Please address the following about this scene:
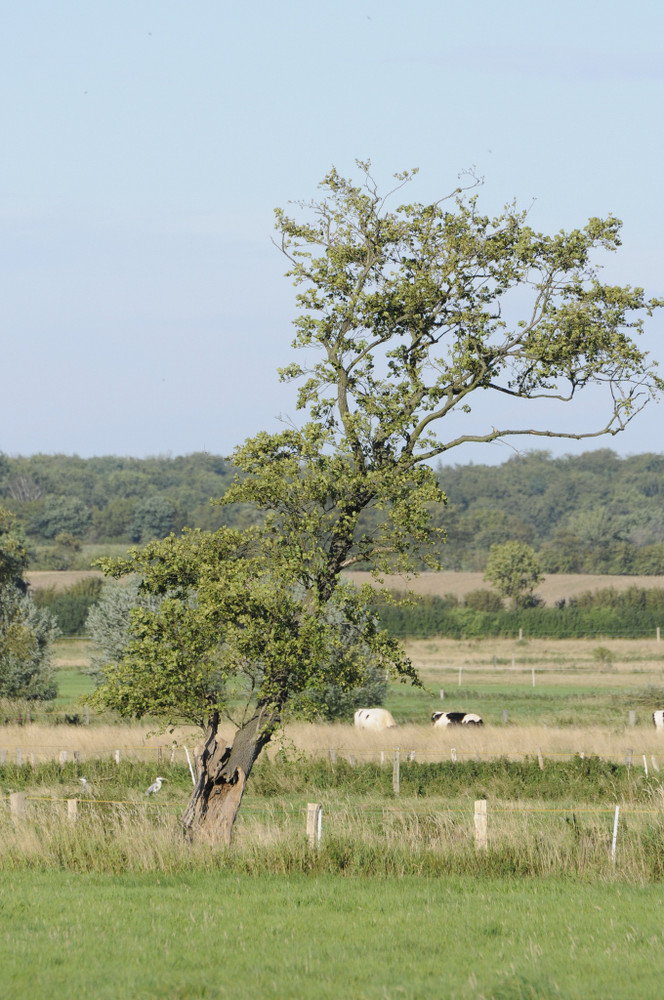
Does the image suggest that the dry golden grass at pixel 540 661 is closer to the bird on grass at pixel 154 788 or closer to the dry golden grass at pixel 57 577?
the bird on grass at pixel 154 788

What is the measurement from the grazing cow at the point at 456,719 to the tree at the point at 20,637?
14479mm

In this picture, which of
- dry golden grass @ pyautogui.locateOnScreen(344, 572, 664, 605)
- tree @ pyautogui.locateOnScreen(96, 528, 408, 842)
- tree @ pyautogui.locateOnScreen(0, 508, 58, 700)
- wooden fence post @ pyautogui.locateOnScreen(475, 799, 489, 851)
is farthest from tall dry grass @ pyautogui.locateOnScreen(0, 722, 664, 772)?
dry golden grass @ pyautogui.locateOnScreen(344, 572, 664, 605)

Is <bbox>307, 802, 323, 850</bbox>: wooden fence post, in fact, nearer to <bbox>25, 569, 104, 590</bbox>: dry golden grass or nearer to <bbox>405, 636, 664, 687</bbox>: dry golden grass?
<bbox>405, 636, 664, 687</bbox>: dry golden grass

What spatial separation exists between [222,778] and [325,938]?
7337mm

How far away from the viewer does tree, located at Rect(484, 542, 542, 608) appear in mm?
111425

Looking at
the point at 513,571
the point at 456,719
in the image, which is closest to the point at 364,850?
the point at 456,719

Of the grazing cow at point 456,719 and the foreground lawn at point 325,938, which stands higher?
the foreground lawn at point 325,938

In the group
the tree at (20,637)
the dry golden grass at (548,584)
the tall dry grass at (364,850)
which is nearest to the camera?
the tall dry grass at (364,850)

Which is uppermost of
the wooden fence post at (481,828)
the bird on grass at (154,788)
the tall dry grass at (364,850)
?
the wooden fence post at (481,828)

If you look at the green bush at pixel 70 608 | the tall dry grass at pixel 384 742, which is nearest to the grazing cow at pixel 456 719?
the tall dry grass at pixel 384 742

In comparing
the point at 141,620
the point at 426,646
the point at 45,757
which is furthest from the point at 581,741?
the point at 426,646

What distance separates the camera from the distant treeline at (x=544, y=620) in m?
87.4

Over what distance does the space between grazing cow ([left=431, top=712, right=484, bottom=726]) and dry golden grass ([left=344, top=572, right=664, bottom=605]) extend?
70.5m

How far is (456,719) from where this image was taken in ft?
139
